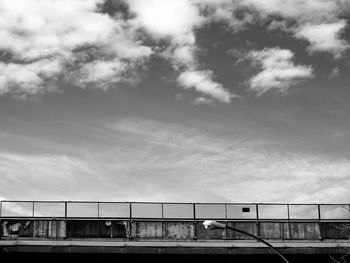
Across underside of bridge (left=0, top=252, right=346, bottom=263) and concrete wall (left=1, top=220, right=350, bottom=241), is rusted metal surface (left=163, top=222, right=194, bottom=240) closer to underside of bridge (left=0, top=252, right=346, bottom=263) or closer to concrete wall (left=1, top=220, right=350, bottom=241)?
concrete wall (left=1, top=220, right=350, bottom=241)

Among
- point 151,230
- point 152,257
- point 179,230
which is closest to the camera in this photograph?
point 152,257

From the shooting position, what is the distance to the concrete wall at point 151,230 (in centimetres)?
3281

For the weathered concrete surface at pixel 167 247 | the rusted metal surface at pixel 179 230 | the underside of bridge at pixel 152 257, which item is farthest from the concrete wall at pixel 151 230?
the underside of bridge at pixel 152 257

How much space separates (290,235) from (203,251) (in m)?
5.46

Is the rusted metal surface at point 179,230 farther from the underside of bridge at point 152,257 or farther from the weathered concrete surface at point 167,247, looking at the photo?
the underside of bridge at point 152,257

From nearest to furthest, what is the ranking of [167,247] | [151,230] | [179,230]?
[167,247] → [151,230] → [179,230]

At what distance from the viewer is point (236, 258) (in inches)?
1321

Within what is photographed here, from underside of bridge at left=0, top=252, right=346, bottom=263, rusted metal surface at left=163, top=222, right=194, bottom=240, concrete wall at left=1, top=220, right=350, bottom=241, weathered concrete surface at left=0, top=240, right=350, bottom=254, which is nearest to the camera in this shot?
weathered concrete surface at left=0, top=240, right=350, bottom=254

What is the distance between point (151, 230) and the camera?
109ft

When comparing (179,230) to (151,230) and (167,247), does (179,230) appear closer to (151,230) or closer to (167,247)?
(167,247)

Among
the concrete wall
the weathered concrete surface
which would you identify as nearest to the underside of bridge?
the weathered concrete surface

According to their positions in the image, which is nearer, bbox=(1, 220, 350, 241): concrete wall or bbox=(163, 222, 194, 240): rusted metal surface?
bbox=(1, 220, 350, 241): concrete wall

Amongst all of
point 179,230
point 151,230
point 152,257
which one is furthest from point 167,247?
point 151,230

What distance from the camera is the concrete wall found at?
108 ft
